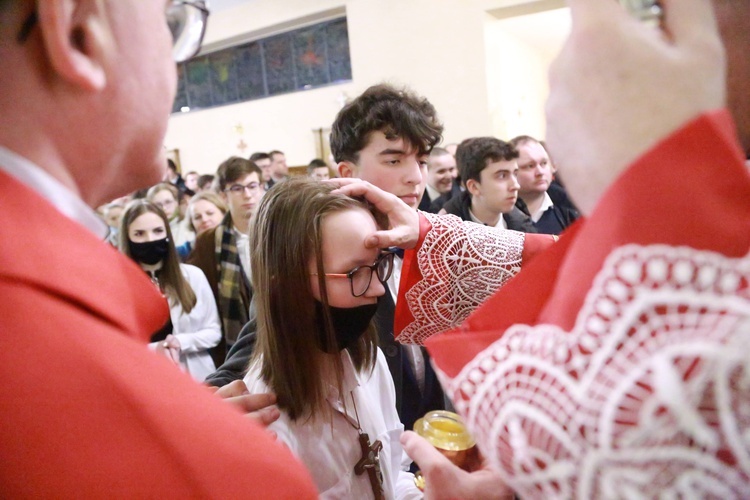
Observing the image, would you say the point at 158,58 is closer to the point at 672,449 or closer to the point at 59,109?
the point at 59,109

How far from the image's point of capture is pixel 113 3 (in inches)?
20.7

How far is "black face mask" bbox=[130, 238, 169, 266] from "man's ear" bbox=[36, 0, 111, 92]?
2.75 meters

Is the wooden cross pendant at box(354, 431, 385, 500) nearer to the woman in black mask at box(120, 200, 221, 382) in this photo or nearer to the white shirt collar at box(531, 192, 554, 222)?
the woman in black mask at box(120, 200, 221, 382)

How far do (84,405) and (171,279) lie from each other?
284 cm

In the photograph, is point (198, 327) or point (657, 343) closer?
point (657, 343)

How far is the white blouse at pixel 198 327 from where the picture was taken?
3047 millimetres

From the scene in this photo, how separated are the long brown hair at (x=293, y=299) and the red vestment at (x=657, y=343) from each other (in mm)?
900

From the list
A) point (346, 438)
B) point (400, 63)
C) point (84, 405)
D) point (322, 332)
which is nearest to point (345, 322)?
point (322, 332)

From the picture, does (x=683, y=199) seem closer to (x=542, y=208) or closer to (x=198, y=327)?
(x=198, y=327)

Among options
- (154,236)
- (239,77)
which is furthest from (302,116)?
(154,236)

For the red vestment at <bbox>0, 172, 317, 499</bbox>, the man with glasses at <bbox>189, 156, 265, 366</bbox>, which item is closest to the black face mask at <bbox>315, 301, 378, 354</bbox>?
the red vestment at <bbox>0, 172, 317, 499</bbox>

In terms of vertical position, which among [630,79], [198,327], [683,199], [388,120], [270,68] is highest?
[270,68]

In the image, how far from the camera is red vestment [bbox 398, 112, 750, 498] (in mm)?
419

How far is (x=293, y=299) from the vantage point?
1369 mm
